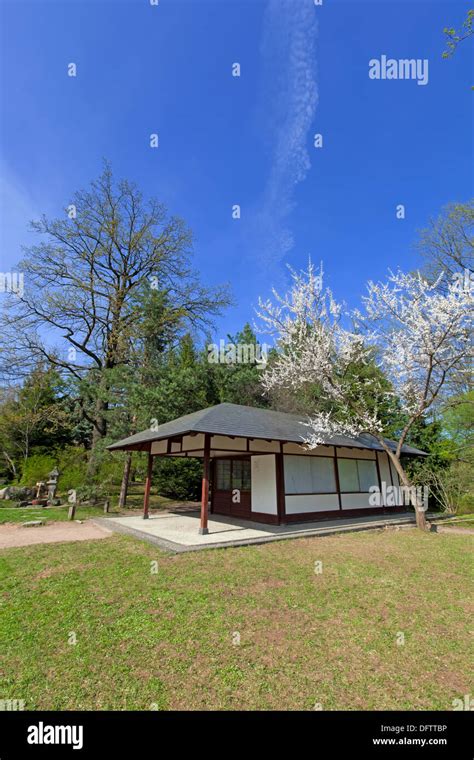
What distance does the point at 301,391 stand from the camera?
67.1 ft

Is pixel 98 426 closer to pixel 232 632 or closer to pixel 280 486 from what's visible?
pixel 280 486

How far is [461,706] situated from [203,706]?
6.49ft

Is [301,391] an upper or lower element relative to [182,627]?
upper

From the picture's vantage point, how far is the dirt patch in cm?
791

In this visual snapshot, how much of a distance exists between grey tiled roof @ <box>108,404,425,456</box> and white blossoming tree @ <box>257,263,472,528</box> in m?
0.61

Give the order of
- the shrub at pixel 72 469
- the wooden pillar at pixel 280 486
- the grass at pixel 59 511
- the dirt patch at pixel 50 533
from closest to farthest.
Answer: the dirt patch at pixel 50 533
the wooden pillar at pixel 280 486
the grass at pixel 59 511
the shrub at pixel 72 469

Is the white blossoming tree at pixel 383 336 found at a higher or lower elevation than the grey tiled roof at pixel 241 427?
higher

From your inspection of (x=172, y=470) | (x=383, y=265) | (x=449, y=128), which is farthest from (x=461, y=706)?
(x=172, y=470)

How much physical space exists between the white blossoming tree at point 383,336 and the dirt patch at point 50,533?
21.6ft

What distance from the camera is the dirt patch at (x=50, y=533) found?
26.0 feet

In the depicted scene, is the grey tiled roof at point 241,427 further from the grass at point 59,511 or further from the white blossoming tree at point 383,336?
the grass at point 59,511

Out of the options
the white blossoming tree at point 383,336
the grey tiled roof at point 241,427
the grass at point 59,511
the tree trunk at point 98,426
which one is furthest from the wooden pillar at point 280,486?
the tree trunk at point 98,426

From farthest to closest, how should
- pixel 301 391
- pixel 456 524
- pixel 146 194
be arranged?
pixel 301 391, pixel 146 194, pixel 456 524
